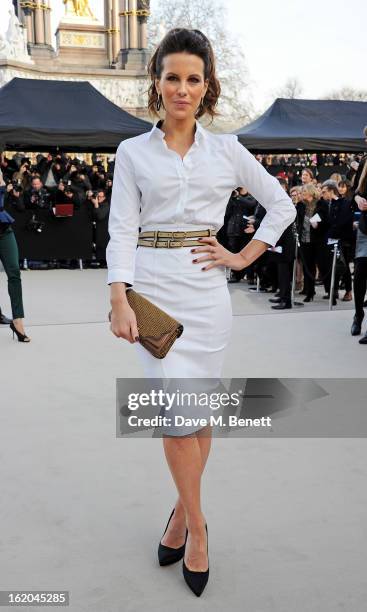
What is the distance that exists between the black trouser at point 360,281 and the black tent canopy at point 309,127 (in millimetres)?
7510

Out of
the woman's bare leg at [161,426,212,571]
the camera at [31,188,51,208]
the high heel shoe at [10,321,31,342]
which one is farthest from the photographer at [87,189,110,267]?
the woman's bare leg at [161,426,212,571]

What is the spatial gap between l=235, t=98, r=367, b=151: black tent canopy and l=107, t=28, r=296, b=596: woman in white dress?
1141cm

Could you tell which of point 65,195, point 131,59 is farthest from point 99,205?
point 131,59

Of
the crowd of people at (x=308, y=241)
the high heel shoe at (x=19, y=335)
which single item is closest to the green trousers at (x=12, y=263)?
the high heel shoe at (x=19, y=335)

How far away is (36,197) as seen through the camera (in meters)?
12.2

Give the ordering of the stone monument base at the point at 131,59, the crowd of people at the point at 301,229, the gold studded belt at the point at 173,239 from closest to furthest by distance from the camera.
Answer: the gold studded belt at the point at 173,239, the crowd of people at the point at 301,229, the stone monument base at the point at 131,59

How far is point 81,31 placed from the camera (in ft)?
130

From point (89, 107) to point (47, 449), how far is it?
11.3m

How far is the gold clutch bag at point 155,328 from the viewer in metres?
2.19

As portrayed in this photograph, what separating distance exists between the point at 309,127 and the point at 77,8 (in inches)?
1167

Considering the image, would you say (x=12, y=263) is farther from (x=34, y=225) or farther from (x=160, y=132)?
(x=34, y=225)

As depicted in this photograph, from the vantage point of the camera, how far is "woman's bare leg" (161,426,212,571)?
2.35 meters

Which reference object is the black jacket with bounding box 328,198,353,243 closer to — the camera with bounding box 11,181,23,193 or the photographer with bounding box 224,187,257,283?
the photographer with bounding box 224,187,257,283

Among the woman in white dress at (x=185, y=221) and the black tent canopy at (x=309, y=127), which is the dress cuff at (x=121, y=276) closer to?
the woman in white dress at (x=185, y=221)
